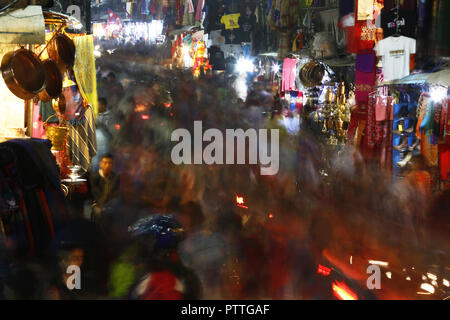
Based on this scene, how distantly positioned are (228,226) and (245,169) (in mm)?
3238

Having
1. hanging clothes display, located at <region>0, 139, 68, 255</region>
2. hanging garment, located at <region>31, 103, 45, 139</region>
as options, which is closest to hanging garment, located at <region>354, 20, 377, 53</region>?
hanging garment, located at <region>31, 103, 45, 139</region>

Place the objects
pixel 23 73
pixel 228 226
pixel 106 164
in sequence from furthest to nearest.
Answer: pixel 106 164 < pixel 228 226 < pixel 23 73

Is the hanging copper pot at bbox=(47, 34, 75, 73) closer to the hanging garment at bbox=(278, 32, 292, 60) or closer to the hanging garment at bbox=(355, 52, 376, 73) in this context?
the hanging garment at bbox=(355, 52, 376, 73)

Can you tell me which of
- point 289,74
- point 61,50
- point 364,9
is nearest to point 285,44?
point 289,74

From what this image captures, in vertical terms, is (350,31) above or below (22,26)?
above

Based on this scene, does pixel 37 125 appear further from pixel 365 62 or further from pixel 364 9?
pixel 365 62

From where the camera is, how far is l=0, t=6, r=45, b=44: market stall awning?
155 inches

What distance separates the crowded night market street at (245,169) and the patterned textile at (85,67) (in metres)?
0.03

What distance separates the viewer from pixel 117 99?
14.1 m

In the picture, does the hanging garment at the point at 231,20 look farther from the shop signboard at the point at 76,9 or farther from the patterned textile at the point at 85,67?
the patterned textile at the point at 85,67

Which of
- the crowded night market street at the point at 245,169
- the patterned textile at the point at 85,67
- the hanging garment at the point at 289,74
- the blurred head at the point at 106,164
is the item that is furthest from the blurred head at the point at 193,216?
the hanging garment at the point at 289,74

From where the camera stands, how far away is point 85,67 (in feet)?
20.1

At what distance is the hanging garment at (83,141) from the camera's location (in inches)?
261
